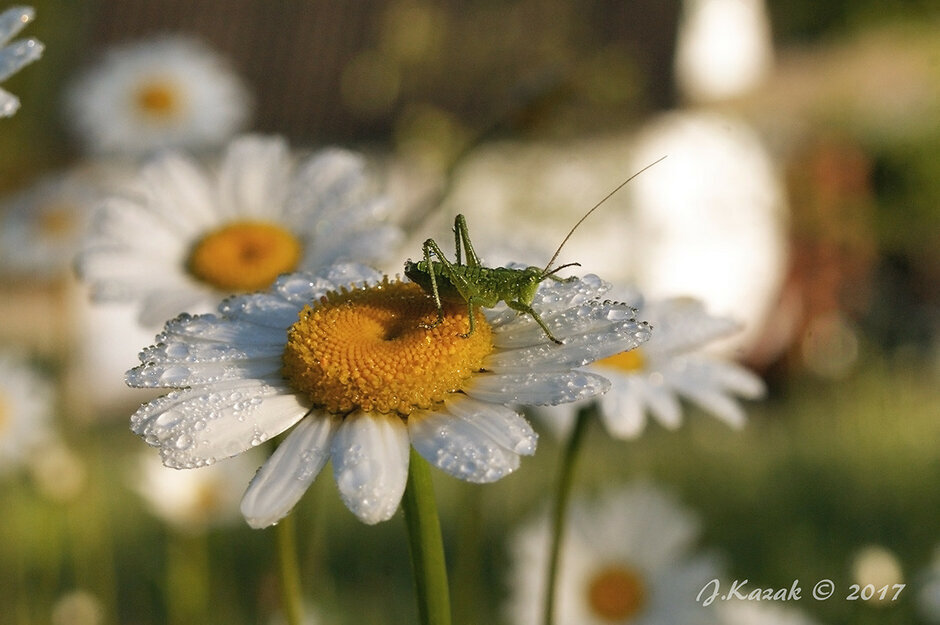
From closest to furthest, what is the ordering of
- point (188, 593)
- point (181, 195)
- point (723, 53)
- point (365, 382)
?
1. point (365, 382)
2. point (181, 195)
3. point (188, 593)
4. point (723, 53)

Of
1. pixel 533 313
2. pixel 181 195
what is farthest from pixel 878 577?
pixel 181 195

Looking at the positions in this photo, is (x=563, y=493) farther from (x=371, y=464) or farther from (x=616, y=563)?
(x=616, y=563)

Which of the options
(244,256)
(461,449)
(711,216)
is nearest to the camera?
(461,449)

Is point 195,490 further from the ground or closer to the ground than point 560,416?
closer to the ground

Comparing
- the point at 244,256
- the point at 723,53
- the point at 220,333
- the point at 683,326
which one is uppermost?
the point at 723,53

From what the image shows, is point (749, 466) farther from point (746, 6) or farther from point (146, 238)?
point (746, 6)

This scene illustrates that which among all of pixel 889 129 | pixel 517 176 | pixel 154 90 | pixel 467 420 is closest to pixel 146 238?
pixel 467 420
